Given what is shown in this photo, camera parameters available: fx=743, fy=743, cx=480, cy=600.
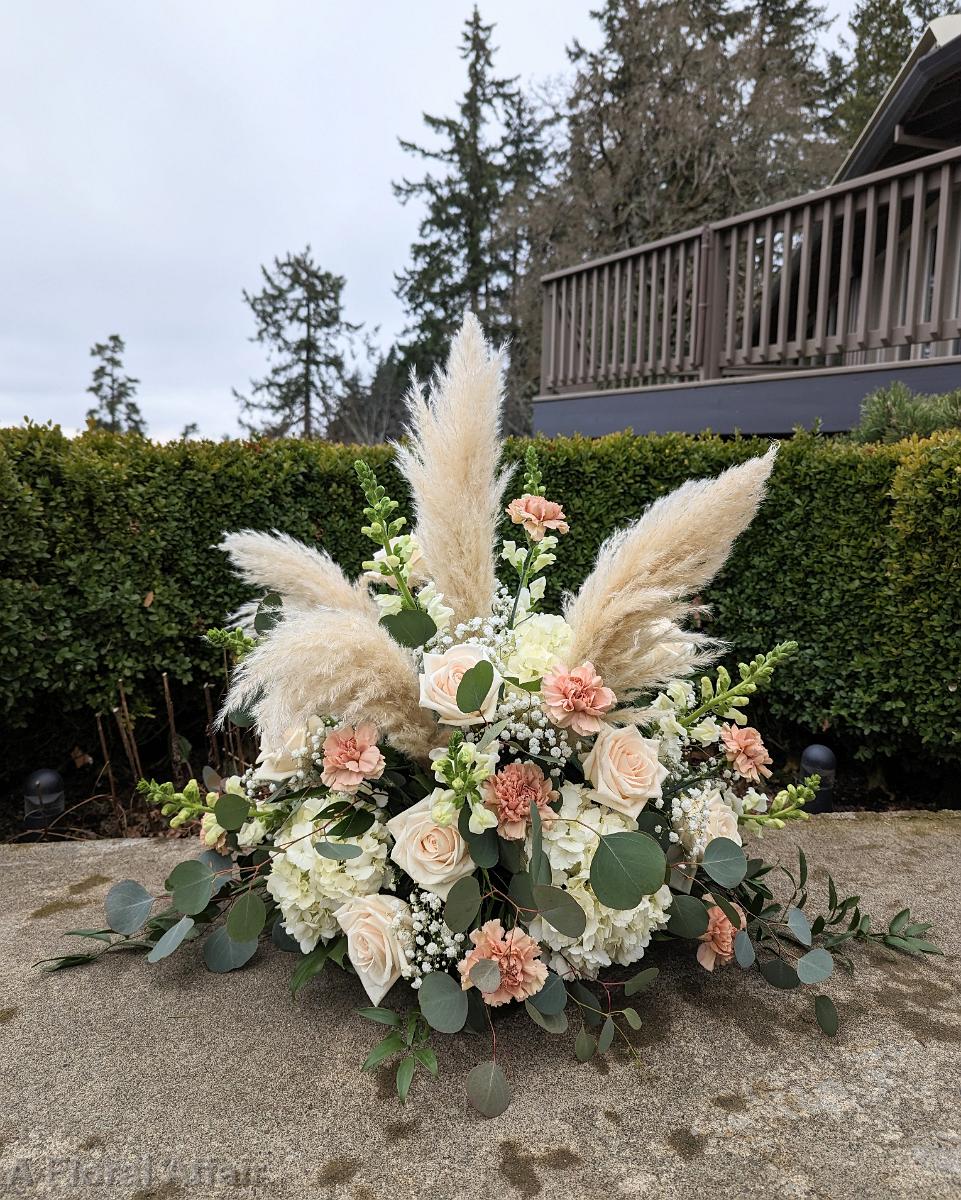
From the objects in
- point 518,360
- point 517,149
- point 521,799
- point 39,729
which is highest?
point 517,149

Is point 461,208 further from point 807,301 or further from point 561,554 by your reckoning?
point 561,554

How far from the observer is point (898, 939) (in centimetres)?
134

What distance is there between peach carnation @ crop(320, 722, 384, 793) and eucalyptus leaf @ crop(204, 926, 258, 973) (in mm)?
376

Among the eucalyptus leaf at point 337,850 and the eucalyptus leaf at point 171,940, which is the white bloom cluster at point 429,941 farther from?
the eucalyptus leaf at point 171,940

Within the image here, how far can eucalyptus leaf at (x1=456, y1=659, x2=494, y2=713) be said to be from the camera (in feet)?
3.33

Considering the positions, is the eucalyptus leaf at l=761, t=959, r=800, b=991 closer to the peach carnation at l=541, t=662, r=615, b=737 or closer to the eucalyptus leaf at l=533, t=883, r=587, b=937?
the eucalyptus leaf at l=533, t=883, r=587, b=937

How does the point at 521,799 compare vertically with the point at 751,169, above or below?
below

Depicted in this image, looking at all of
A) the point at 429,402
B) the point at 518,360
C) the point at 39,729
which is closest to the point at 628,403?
the point at 39,729

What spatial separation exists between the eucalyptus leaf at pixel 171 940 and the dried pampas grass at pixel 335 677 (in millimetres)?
370

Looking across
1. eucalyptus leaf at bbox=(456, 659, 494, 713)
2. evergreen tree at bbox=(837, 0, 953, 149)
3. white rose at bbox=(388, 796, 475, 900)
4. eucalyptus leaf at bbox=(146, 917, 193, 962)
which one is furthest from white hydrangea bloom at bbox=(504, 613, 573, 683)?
evergreen tree at bbox=(837, 0, 953, 149)

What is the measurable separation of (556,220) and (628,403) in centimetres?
1141

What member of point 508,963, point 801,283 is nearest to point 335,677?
point 508,963

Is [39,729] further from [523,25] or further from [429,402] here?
[523,25]

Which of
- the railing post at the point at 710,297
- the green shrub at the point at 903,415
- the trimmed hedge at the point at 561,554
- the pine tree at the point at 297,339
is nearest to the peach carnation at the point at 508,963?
the trimmed hedge at the point at 561,554
